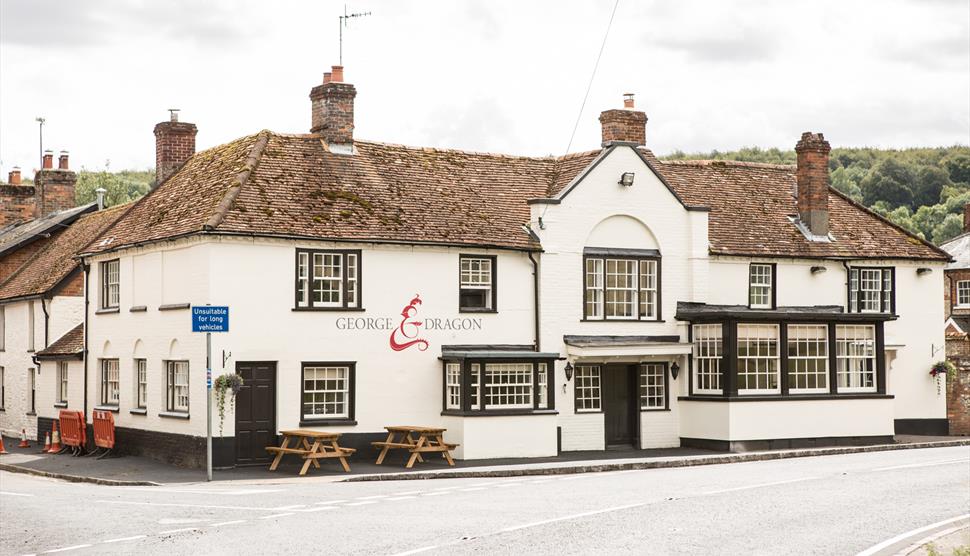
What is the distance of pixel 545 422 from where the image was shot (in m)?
30.6

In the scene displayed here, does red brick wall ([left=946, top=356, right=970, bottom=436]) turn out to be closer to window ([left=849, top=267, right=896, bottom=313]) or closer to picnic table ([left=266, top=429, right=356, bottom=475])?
window ([left=849, top=267, right=896, bottom=313])

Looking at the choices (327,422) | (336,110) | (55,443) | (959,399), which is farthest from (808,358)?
(55,443)

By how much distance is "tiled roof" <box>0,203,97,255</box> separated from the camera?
43688 millimetres

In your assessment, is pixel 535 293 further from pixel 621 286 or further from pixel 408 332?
pixel 408 332

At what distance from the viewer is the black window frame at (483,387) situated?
29859mm

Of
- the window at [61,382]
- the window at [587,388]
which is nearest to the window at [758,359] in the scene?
the window at [587,388]

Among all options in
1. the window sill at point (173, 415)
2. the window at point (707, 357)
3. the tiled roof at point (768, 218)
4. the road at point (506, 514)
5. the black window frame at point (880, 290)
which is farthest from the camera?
the black window frame at point (880, 290)

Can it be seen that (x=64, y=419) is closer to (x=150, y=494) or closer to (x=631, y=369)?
(x=150, y=494)

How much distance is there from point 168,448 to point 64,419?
232 inches

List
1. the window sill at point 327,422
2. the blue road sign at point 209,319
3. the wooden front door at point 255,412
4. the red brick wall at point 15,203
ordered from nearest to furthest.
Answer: the blue road sign at point 209,319 < the wooden front door at point 255,412 < the window sill at point 327,422 < the red brick wall at point 15,203

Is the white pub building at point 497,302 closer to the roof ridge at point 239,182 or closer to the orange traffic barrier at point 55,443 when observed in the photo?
the roof ridge at point 239,182

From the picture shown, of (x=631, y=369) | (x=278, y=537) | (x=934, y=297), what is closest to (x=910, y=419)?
(x=934, y=297)

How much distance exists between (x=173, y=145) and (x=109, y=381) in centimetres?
693

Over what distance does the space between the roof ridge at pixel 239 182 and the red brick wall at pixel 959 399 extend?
72.8ft
